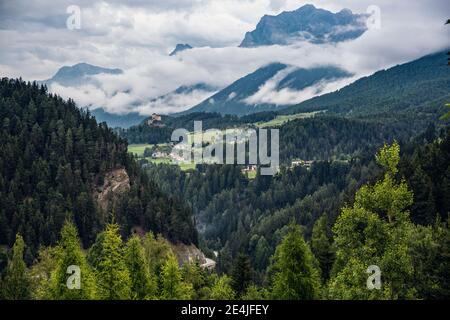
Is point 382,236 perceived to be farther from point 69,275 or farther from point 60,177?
point 60,177

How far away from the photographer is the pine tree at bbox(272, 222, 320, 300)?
4322cm

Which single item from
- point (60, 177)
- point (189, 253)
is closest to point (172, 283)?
point (189, 253)

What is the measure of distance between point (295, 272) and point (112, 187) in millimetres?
128841

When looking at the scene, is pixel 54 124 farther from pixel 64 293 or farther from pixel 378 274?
pixel 378 274

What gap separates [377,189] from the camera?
38.9 m

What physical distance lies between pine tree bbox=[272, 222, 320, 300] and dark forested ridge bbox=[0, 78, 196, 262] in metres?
95.0

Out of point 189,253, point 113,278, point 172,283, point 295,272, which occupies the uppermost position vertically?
point 295,272

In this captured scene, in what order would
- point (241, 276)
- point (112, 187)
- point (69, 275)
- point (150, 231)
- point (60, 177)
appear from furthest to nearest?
point (112, 187), point (60, 177), point (150, 231), point (241, 276), point (69, 275)

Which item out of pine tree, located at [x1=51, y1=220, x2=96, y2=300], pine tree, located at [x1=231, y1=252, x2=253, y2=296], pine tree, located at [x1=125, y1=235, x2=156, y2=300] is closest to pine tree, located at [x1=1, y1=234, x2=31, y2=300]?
pine tree, located at [x1=125, y1=235, x2=156, y2=300]

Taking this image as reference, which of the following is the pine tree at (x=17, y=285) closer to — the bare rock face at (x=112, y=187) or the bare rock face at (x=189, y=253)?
the bare rock face at (x=189, y=253)

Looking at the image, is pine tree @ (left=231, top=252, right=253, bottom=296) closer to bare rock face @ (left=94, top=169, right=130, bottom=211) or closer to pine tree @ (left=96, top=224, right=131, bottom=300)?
pine tree @ (left=96, top=224, right=131, bottom=300)

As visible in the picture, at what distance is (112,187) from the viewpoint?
545 feet
